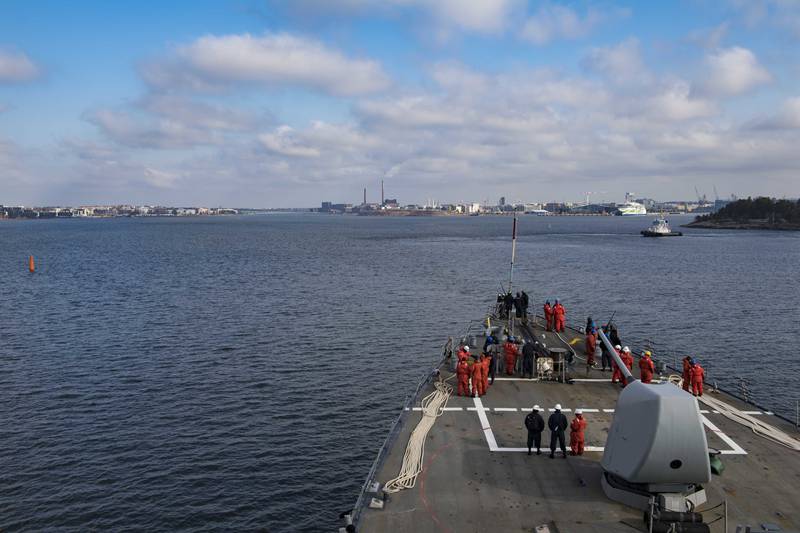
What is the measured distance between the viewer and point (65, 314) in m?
49.7

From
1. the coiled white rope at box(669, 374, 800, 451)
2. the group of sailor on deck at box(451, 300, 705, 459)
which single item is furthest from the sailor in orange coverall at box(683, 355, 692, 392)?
the coiled white rope at box(669, 374, 800, 451)

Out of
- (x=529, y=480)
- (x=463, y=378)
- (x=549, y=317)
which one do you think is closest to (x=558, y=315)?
(x=549, y=317)

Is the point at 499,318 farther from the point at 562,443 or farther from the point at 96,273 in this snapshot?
the point at 96,273

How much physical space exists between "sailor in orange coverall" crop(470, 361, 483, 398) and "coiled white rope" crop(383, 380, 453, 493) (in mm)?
907

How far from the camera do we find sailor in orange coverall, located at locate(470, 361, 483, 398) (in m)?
19.7

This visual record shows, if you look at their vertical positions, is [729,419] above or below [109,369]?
above

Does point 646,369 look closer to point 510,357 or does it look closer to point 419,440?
point 510,357

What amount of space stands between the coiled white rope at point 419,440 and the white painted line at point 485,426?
1.06m

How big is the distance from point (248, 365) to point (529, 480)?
77.9 ft

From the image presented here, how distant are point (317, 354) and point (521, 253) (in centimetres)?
8529

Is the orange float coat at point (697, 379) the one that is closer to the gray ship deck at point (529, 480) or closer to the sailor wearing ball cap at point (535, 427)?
the gray ship deck at point (529, 480)

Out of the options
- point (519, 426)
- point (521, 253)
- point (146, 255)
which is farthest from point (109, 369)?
point (521, 253)

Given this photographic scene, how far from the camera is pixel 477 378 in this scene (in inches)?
774

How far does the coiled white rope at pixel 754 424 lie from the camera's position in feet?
52.2
